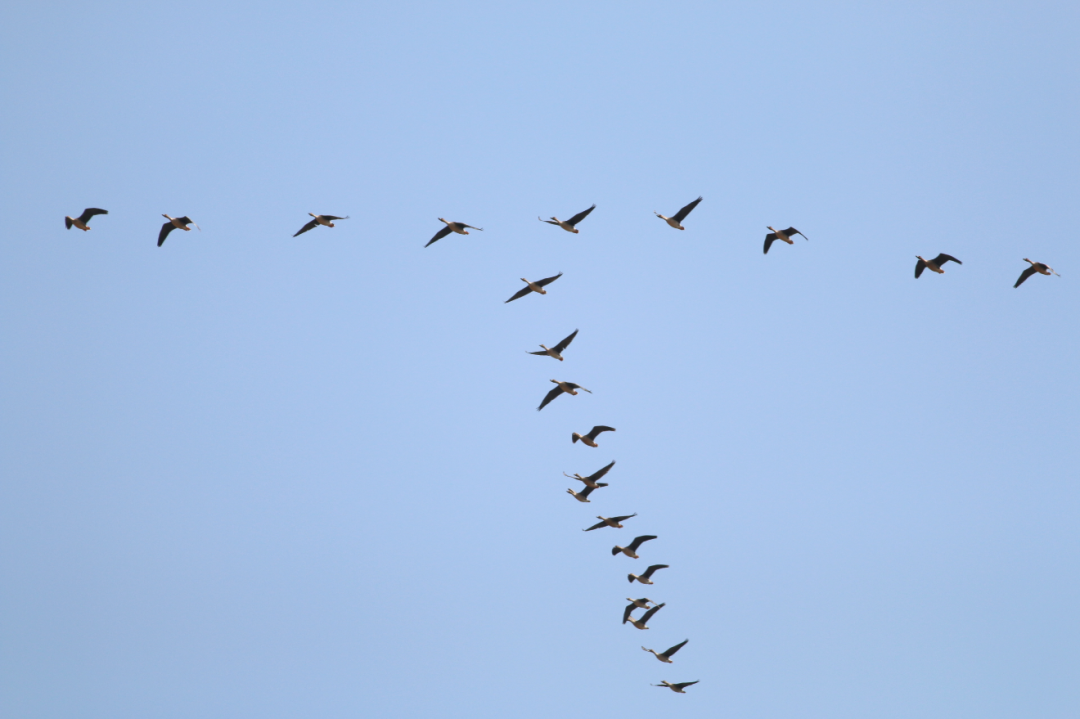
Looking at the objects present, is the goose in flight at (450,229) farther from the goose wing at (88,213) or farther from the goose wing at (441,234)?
the goose wing at (88,213)

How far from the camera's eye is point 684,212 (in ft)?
160

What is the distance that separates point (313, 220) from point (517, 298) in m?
9.27

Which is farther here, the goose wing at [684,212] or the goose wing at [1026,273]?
the goose wing at [684,212]

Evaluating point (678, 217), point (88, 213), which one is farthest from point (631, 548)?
point (88, 213)

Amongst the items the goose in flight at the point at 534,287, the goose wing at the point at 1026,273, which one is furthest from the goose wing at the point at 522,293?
the goose wing at the point at 1026,273

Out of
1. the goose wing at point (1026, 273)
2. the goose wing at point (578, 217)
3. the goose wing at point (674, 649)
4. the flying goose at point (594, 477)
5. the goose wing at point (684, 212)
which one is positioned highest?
the goose wing at point (684, 212)

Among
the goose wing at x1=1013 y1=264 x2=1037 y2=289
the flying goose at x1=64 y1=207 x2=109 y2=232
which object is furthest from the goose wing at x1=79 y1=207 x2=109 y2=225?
the goose wing at x1=1013 y1=264 x2=1037 y2=289

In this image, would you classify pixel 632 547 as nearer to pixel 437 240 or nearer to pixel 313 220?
pixel 437 240

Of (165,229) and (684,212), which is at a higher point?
(684,212)

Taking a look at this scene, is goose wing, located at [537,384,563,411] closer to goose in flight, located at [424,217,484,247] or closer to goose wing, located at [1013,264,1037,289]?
goose in flight, located at [424,217,484,247]

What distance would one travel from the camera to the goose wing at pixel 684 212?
47656 millimetres

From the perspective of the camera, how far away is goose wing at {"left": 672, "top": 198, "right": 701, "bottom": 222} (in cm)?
4766

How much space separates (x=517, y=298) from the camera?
1854 inches

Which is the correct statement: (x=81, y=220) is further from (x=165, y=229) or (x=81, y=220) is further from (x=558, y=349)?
(x=558, y=349)
